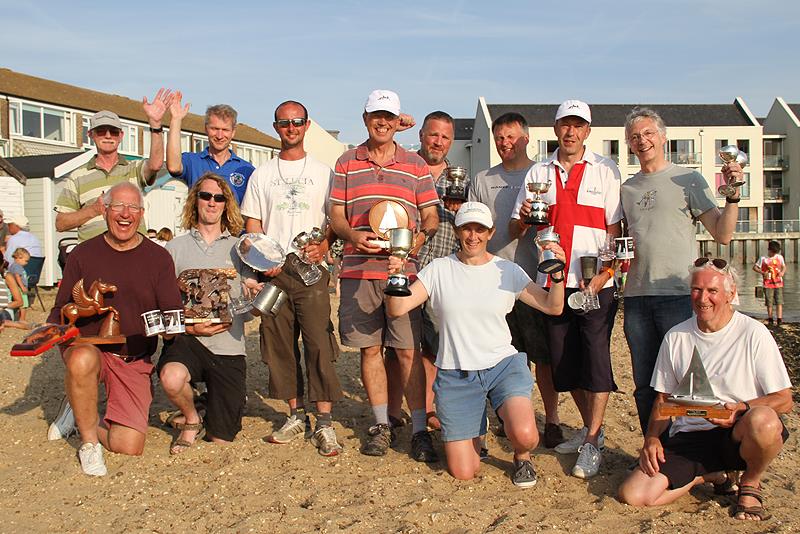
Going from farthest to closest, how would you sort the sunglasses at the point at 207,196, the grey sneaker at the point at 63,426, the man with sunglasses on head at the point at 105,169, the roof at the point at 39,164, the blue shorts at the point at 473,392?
the roof at the point at 39,164
the man with sunglasses on head at the point at 105,169
the grey sneaker at the point at 63,426
the sunglasses at the point at 207,196
the blue shorts at the point at 473,392

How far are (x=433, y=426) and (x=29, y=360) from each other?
5459 millimetres

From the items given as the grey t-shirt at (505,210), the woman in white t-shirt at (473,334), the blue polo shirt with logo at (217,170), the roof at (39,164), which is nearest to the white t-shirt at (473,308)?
the woman in white t-shirt at (473,334)

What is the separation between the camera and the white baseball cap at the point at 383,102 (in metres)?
5.20

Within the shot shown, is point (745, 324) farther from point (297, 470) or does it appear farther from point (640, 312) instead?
point (297, 470)

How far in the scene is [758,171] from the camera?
55.9m

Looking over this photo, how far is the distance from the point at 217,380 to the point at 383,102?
8.00 feet

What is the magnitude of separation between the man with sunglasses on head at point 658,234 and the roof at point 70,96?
26.4 m

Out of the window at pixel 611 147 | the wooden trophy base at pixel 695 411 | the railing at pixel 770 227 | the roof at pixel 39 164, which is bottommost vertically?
the wooden trophy base at pixel 695 411

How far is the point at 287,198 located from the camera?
216 inches

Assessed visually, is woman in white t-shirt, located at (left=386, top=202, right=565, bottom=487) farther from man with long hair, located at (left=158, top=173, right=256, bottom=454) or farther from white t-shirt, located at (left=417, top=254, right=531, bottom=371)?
man with long hair, located at (left=158, top=173, right=256, bottom=454)

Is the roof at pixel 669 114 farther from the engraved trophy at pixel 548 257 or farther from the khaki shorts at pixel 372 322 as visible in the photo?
the engraved trophy at pixel 548 257

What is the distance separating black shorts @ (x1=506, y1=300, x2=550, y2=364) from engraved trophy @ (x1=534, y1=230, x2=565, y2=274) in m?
1.00

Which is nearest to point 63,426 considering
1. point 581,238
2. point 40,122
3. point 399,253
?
point 399,253

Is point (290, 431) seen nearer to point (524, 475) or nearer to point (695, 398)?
point (524, 475)
